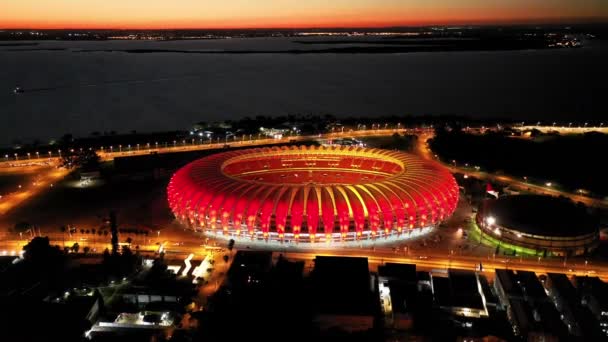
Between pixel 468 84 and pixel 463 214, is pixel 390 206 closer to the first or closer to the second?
pixel 463 214

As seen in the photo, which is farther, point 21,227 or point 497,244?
point 21,227

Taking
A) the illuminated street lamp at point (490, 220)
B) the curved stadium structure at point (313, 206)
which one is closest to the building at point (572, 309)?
the illuminated street lamp at point (490, 220)

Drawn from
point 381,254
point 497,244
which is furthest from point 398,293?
point 497,244

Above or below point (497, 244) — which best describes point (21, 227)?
above

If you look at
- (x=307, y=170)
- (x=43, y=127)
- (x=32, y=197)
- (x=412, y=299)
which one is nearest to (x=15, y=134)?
(x=43, y=127)

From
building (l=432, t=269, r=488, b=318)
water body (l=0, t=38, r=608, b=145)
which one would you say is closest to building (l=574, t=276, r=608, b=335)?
building (l=432, t=269, r=488, b=318)

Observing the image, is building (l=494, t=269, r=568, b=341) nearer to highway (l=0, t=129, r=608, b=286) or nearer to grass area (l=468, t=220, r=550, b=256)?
highway (l=0, t=129, r=608, b=286)

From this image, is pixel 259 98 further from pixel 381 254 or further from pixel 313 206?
pixel 381 254

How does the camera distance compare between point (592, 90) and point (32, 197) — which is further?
point (592, 90)
